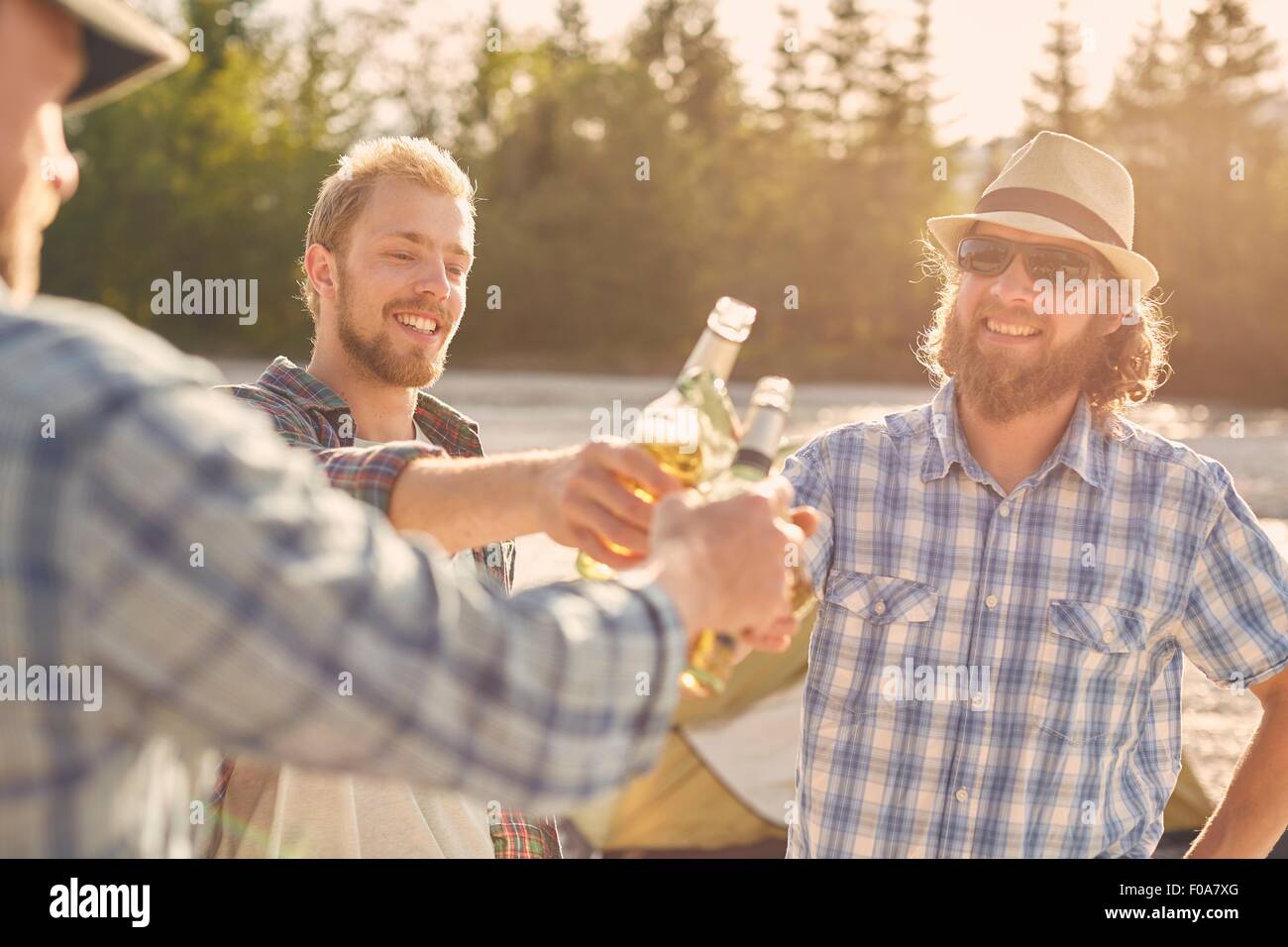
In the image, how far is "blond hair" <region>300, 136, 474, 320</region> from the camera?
3.21 metres

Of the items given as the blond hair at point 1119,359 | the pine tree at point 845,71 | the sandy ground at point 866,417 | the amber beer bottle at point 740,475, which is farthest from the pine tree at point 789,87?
the amber beer bottle at point 740,475

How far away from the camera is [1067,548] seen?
2973 mm

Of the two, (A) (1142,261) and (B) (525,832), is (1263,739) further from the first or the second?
(B) (525,832)

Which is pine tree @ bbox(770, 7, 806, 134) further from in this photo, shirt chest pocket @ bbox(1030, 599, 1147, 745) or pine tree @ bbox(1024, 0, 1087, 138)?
shirt chest pocket @ bbox(1030, 599, 1147, 745)

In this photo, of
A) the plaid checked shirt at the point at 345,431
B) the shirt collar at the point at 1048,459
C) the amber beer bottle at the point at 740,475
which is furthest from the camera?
the shirt collar at the point at 1048,459

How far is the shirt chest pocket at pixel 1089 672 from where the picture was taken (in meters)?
2.80

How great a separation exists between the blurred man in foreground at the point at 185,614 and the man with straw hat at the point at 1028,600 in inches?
68.8

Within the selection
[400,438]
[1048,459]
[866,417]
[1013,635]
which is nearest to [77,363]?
[400,438]

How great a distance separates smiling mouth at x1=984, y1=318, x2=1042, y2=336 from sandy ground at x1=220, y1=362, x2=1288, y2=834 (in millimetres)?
4897

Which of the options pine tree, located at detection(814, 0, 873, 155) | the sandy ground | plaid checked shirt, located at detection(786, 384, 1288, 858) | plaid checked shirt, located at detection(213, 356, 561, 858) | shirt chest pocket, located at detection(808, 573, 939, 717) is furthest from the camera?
pine tree, located at detection(814, 0, 873, 155)

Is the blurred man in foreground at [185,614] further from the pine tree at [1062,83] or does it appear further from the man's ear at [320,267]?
the pine tree at [1062,83]

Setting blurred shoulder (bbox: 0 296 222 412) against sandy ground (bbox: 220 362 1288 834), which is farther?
sandy ground (bbox: 220 362 1288 834)

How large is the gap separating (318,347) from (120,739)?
7.21 ft

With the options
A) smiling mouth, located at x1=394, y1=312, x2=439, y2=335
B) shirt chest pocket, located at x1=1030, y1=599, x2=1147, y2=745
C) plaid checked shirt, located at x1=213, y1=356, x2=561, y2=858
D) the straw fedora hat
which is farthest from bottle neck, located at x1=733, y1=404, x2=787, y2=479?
the straw fedora hat
